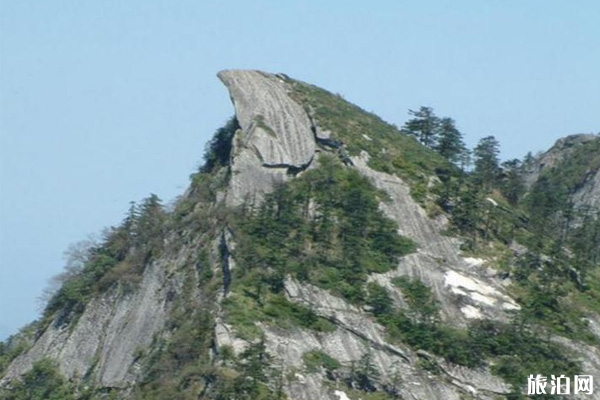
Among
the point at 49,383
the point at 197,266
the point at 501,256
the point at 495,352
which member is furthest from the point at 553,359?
the point at 49,383

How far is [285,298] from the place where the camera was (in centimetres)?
8181

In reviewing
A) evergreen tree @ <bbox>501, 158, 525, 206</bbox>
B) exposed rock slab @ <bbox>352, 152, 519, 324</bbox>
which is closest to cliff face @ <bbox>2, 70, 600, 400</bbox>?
exposed rock slab @ <bbox>352, 152, 519, 324</bbox>

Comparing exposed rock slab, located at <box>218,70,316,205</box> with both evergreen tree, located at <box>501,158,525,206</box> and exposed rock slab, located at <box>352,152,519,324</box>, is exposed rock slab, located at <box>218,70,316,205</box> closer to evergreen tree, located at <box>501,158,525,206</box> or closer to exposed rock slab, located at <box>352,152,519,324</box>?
exposed rock slab, located at <box>352,152,519,324</box>

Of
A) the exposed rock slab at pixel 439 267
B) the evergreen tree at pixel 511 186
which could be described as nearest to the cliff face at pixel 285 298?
the exposed rock slab at pixel 439 267

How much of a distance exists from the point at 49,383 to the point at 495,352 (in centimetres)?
2319

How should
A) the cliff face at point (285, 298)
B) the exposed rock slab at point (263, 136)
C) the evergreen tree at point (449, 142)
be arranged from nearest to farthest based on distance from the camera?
the cliff face at point (285, 298) → the exposed rock slab at point (263, 136) → the evergreen tree at point (449, 142)

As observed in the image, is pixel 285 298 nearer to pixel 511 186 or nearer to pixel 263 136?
pixel 263 136

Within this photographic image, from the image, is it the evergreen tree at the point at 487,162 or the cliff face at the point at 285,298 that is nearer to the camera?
the cliff face at the point at 285,298

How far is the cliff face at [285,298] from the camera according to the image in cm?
7838

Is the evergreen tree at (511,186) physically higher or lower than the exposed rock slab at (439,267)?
higher

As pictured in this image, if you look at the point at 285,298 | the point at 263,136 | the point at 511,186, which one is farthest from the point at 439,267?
the point at 511,186

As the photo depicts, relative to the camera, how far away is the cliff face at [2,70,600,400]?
78375 mm

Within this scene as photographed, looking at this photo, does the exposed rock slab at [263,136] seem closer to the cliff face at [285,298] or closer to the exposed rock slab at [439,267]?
the cliff face at [285,298]

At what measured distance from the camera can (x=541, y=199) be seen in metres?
106
